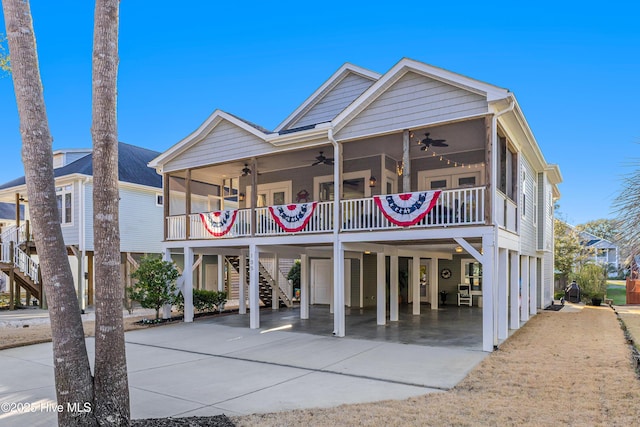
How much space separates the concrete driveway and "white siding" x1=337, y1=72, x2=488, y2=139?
504 cm

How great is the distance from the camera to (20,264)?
1866 cm

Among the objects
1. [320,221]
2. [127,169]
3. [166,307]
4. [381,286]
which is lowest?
[166,307]

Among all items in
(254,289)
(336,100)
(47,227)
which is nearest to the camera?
(47,227)

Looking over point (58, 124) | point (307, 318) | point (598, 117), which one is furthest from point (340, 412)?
point (598, 117)

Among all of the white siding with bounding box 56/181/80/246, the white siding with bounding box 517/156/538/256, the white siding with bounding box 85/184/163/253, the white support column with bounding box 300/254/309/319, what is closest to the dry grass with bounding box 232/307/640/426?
the white siding with bounding box 517/156/538/256

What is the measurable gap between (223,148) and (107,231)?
9769 millimetres

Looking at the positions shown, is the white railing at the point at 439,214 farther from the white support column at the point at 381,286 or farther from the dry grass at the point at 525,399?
the dry grass at the point at 525,399

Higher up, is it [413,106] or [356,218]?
[413,106]

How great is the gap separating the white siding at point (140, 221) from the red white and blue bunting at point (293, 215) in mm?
9604

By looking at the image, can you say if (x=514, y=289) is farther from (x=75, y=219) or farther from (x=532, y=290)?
(x=75, y=219)

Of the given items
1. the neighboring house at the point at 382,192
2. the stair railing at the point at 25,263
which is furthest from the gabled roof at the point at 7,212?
the neighboring house at the point at 382,192

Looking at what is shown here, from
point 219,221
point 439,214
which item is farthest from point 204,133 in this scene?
point 439,214

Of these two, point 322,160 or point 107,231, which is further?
point 322,160

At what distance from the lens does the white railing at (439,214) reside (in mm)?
9672
